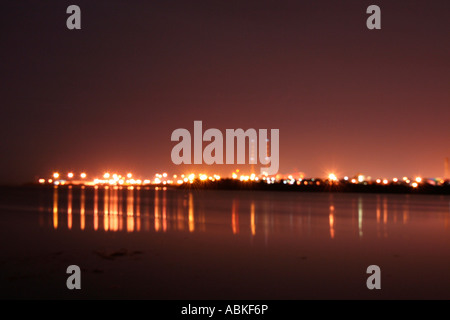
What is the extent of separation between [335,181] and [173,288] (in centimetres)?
12404

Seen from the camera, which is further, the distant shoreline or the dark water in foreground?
the distant shoreline

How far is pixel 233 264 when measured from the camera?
10.3 meters

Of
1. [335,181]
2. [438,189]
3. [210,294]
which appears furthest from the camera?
[335,181]

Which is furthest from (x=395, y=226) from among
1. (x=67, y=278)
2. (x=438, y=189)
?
(x=438, y=189)

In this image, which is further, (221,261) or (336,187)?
(336,187)

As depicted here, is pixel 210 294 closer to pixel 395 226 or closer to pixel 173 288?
pixel 173 288

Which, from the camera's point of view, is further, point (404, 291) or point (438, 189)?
point (438, 189)

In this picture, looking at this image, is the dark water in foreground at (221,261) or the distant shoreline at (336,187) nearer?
the dark water in foreground at (221,261)
